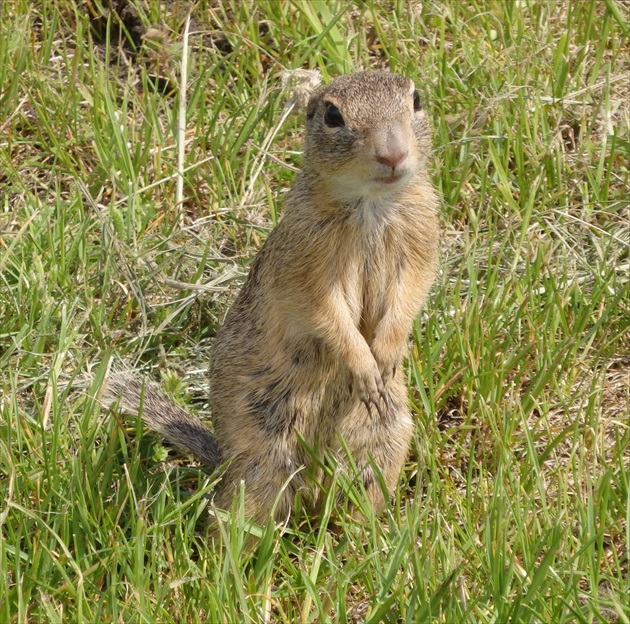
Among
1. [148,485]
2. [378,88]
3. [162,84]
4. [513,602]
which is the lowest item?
[148,485]

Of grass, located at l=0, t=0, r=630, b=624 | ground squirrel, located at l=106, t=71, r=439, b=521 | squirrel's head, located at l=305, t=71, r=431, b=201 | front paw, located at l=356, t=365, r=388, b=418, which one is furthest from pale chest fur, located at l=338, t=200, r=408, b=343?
grass, located at l=0, t=0, r=630, b=624

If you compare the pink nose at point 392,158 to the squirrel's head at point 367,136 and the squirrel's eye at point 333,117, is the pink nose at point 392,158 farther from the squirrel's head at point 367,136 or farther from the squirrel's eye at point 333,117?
the squirrel's eye at point 333,117

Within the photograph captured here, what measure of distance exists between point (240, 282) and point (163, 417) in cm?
135

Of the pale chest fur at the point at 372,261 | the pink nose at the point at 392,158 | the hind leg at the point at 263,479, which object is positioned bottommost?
the hind leg at the point at 263,479

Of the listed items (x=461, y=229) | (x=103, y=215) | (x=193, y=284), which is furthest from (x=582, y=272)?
(x=103, y=215)

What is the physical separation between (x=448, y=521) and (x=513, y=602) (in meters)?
0.86

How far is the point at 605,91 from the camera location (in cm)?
711

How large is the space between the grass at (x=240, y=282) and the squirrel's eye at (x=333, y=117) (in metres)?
1.42

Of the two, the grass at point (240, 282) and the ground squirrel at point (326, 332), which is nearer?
the grass at point (240, 282)

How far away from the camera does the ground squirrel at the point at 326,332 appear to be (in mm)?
5117

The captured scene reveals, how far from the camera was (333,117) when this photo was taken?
4.94 meters

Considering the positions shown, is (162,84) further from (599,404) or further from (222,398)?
(599,404)

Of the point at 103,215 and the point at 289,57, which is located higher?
the point at 289,57

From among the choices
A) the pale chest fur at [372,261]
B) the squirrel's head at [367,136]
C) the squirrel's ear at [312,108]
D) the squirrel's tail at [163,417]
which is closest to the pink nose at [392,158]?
the squirrel's head at [367,136]
